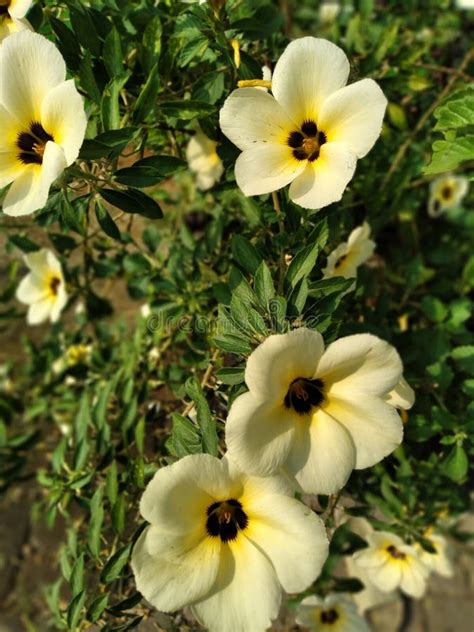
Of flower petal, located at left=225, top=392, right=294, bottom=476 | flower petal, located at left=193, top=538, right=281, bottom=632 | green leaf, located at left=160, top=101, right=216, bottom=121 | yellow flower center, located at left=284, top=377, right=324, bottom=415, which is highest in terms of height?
green leaf, located at left=160, top=101, right=216, bottom=121

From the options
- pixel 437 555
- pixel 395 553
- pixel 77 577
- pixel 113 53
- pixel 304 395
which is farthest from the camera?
pixel 437 555

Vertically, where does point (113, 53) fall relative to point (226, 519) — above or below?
above

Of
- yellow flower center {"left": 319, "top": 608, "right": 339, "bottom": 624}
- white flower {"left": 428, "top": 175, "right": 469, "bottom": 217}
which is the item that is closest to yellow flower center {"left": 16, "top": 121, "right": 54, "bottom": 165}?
yellow flower center {"left": 319, "top": 608, "right": 339, "bottom": 624}

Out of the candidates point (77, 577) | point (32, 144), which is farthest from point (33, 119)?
point (77, 577)

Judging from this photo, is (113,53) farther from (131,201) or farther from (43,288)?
(43,288)

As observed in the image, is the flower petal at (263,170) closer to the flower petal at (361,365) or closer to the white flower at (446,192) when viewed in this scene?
the flower petal at (361,365)

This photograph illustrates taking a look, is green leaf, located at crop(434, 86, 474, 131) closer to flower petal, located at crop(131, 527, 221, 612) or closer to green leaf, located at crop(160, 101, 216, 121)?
green leaf, located at crop(160, 101, 216, 121)
